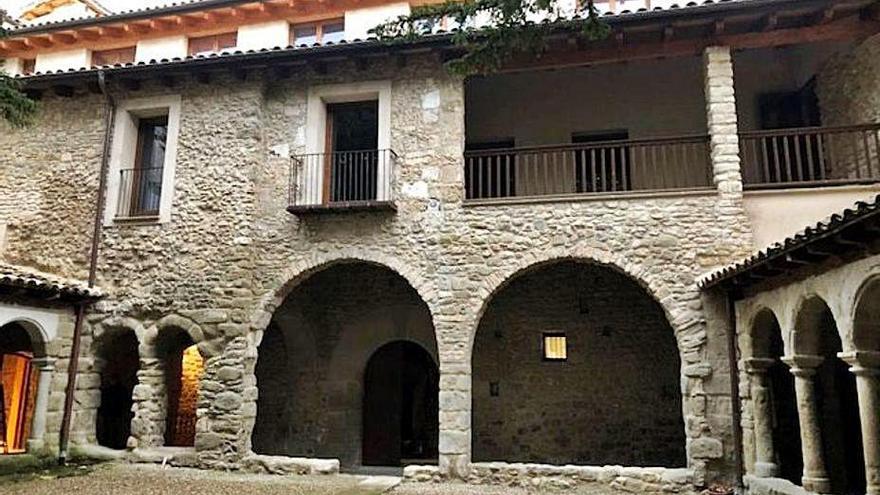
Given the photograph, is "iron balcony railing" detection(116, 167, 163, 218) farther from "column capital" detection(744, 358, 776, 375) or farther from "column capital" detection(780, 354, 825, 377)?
"column capital" detection(780, 354, 825, 377)

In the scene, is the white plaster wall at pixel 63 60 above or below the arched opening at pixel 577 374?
above

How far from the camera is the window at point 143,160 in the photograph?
1055 cm

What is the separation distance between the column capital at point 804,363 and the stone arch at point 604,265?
176 centimetres

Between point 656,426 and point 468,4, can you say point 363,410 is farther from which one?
point 468,4

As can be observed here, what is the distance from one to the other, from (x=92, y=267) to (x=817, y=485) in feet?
33.1

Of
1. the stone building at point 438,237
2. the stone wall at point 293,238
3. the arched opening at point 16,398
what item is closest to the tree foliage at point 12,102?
the stone building at point 438,237

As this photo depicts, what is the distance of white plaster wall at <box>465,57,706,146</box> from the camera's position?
11.2 metres

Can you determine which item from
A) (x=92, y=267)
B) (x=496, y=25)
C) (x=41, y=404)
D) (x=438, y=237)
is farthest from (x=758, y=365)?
(x=41, y=404)

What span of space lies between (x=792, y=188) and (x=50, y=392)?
10.9 meters

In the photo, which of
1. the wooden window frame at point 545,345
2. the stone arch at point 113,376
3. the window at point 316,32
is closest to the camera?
the stone arch at point 113,376

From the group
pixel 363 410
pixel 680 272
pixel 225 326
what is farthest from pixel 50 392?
pixel 680 272

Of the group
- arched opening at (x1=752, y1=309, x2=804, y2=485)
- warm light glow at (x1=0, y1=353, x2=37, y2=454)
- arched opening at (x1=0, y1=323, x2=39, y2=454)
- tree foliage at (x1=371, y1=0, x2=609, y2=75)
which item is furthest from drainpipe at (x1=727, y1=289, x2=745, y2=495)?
warm light glow at (x1=0, y1=353, x2=37, y2=454)

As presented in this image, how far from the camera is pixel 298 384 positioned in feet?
39.1

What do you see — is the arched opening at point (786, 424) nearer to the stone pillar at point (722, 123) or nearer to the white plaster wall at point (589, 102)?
the stone pillar at point (722, 123)
